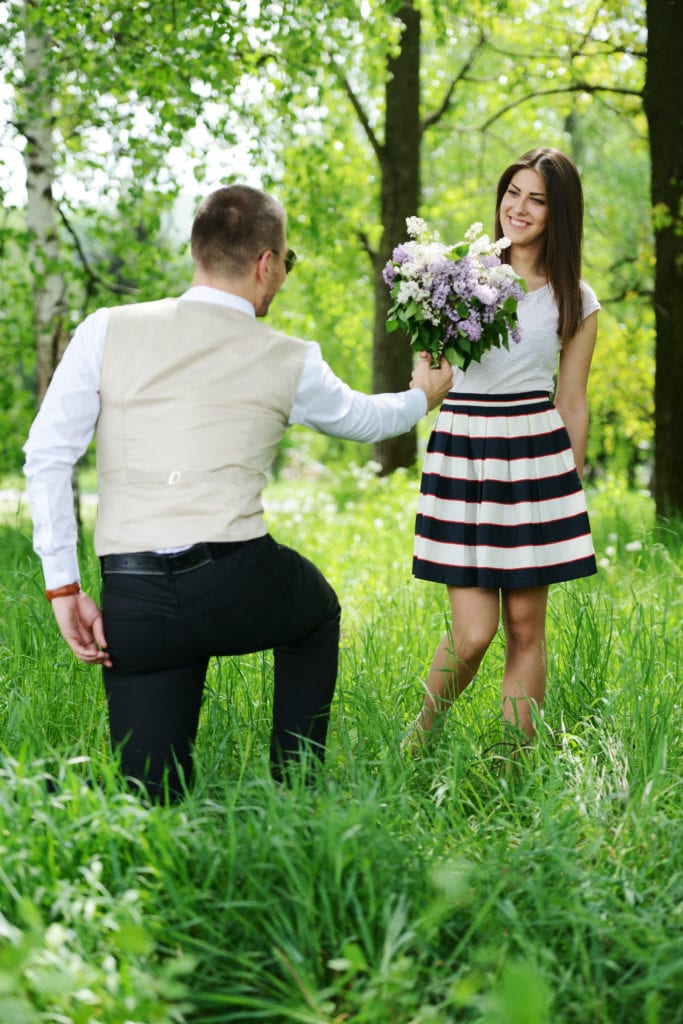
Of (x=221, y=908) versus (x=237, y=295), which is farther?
(x=237, y=295)

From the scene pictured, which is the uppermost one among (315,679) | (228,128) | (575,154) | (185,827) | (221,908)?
(575,154)

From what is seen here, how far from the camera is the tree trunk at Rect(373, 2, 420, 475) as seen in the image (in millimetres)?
11680

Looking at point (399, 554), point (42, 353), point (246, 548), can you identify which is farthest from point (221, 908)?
point (42, 353)

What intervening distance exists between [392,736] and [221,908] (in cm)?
122

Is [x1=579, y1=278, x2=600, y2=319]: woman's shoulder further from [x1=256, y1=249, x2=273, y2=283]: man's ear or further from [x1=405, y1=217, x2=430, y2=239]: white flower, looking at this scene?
[x1=256, y1=249, x2=273, y2=283]: man's ear

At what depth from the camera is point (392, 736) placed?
11.9ft

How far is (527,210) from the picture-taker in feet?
12.4

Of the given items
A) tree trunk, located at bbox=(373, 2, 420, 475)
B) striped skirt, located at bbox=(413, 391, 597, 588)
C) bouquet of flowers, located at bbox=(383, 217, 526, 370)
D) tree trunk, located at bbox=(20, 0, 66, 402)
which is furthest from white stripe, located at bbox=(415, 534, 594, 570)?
tree trunk, located at bbox=(373, 2, 420, 475)

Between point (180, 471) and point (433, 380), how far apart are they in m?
0.98

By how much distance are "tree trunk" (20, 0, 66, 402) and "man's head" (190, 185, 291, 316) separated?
5493 mm

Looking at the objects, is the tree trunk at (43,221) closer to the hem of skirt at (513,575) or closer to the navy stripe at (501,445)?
the navy stripe at (501,445)

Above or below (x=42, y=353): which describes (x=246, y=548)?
below

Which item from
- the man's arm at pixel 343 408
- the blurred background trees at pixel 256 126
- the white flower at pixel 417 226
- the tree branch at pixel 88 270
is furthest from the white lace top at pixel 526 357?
the tree branch at pixel 88 270

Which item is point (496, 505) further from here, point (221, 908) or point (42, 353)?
point (42, 353)
